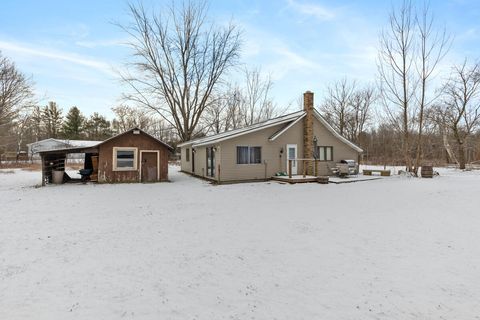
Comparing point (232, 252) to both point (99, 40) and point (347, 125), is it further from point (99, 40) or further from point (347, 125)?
point (347, 125)

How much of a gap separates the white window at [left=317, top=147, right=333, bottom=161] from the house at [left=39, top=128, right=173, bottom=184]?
945 cm

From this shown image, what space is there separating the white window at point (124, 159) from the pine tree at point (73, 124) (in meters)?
36.6

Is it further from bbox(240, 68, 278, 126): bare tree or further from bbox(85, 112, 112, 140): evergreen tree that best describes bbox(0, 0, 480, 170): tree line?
bbox(85, 112, 112, 140): evergreen tree

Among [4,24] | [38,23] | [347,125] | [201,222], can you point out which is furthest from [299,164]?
[347,125]

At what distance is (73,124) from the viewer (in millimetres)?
42938

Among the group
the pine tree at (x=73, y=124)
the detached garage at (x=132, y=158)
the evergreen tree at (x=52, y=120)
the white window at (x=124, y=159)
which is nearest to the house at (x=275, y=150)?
the detached garage at (x=132, y=158)

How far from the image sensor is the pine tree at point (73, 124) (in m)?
42.5

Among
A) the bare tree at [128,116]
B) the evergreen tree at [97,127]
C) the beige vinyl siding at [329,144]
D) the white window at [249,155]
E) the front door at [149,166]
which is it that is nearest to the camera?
the white window at [249,155]

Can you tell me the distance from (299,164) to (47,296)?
14.1 meters

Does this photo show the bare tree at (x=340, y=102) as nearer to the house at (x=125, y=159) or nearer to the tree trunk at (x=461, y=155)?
the tree trunk at (x=461, y=155)

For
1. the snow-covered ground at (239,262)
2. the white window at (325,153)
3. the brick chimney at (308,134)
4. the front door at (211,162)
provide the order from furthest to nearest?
the white window at (325,153) → the brick chimney at (308,134) → the front door at (211,162) → the snow-covered ground at (239,262)

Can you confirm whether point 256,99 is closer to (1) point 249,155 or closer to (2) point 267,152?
(2) point 267,152

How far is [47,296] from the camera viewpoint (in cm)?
287

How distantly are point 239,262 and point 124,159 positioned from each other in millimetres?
11938
